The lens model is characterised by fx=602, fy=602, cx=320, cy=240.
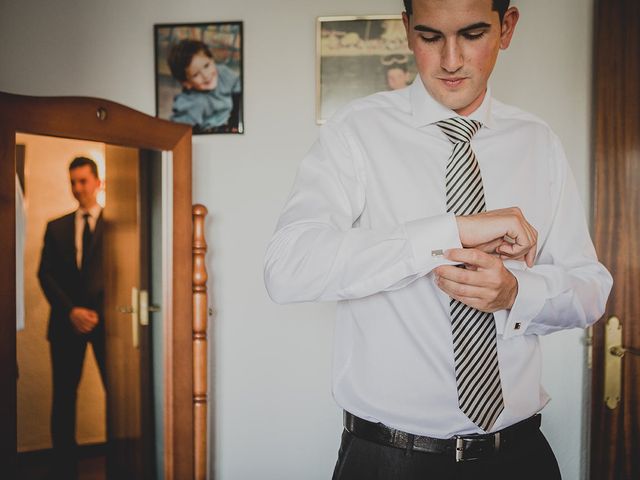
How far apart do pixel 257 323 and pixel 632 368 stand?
1370 mm

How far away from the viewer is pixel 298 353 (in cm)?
239

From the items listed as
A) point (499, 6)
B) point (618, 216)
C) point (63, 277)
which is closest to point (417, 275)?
point (499, 6)

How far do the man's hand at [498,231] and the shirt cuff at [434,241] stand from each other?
0.05 ft

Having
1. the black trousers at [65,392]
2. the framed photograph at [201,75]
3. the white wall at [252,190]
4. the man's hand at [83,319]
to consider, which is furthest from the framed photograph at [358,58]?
the black trousers at [65,392]

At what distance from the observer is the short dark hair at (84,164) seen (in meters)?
1.82

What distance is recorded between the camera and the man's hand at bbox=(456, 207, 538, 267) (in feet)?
3.38

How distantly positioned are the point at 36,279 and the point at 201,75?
40.4 inches

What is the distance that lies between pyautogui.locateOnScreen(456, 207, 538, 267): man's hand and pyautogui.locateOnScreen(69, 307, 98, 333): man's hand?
50.8 inches

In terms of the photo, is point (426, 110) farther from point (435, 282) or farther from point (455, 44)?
point (435, 282)

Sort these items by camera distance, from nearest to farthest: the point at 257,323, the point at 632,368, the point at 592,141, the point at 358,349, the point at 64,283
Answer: the point at 358,349 → the point at 64,283 → the point at 632,368 → the point at 592,141 → the point at 257,323

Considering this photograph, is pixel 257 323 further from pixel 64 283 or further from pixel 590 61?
pixel 590 61

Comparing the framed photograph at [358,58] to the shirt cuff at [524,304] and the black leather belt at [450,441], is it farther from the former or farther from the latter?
the black leather belt at [450,441]

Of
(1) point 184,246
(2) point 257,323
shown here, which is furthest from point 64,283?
(2) point 257,323

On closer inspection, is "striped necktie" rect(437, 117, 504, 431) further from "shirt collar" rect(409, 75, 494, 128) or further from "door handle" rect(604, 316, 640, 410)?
"door handle" rect(604, 316, 640, 410)
